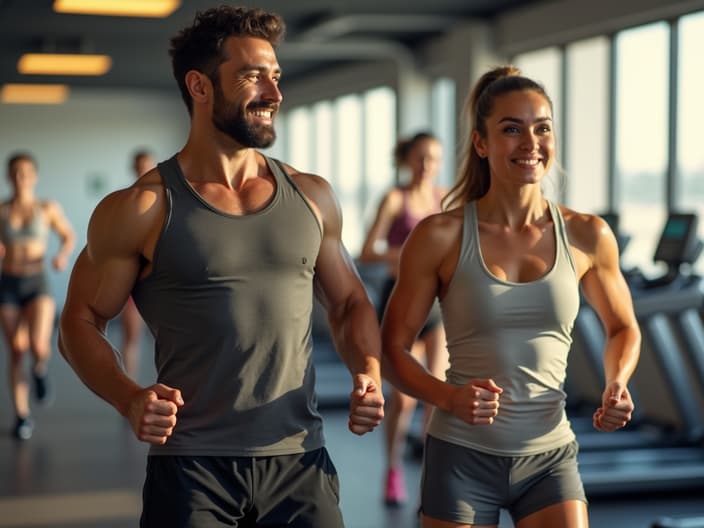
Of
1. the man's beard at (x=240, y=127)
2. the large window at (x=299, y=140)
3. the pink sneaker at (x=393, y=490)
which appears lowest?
the pink sneaker at (x=393, y=490)

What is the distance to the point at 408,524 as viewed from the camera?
4.57m

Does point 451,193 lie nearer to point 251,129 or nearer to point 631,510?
point 251,129

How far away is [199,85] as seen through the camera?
2178mm

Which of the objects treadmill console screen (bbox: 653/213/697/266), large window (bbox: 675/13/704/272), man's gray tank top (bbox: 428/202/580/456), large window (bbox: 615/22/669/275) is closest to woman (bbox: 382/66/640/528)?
man's gray tank top (bbox: 428/202/580/456)

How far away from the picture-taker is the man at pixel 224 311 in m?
2.08

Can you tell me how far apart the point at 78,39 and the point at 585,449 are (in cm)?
633

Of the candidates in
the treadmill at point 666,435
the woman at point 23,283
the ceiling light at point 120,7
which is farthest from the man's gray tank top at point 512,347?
the ceiling light at point 120,7

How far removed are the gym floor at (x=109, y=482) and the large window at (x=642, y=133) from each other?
1966mm

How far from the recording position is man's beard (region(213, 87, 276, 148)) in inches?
83.4

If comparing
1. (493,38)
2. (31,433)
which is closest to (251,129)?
(31,433)

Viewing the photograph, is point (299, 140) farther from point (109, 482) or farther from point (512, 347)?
point (512, 347)

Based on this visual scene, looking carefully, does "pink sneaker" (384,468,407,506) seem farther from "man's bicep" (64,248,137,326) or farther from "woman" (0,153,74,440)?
"man's bicep" (64,248,137,326)

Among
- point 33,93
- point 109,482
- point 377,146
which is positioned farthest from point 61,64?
point 109,482

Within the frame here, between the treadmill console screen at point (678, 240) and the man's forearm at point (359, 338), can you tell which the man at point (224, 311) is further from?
the treadmill console screen at point (678, 240)
